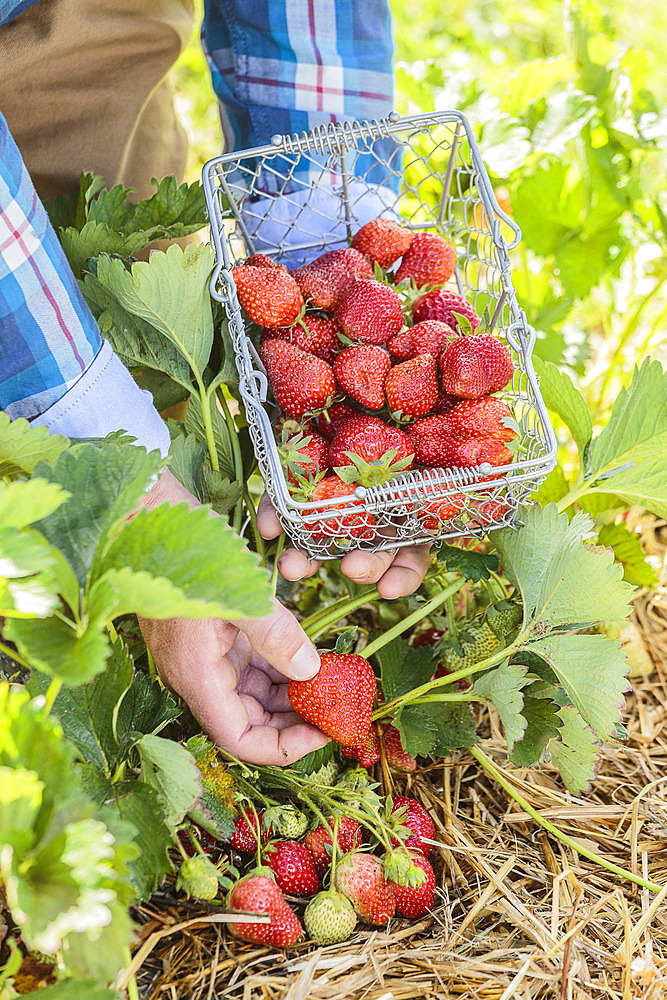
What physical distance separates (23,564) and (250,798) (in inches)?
15.9

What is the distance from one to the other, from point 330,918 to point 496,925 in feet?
0.54

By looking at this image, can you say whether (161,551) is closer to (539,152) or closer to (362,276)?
(362,276)

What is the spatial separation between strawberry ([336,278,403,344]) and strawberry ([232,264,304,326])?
2.3 inches

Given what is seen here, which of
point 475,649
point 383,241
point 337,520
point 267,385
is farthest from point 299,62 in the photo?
point 475,649

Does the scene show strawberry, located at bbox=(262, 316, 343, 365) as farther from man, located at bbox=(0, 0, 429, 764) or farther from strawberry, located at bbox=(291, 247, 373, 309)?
man, located at bbox=(0, 0, 429, 764)

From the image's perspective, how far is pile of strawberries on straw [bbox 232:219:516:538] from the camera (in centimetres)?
78

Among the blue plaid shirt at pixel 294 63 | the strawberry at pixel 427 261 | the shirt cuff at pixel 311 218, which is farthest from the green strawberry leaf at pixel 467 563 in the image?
the blue plaid shirt at pixel 294 63

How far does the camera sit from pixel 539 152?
1367 millimetres

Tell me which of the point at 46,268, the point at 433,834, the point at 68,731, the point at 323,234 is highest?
the point at 46,268

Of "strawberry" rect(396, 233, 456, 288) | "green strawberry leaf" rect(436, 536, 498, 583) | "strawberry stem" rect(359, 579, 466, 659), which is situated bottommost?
"strawberry stem" rect(359, 579, 466, 659)

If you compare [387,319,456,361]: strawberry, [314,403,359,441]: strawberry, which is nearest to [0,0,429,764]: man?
[314,403,359,441]: strawberry

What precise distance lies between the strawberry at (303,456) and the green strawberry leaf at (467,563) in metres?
0.15

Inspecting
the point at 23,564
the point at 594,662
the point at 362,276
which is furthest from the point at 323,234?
the point at 23,564

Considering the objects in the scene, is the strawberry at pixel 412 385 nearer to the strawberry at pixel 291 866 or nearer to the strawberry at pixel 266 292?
the strawberry at pixel 266 292
